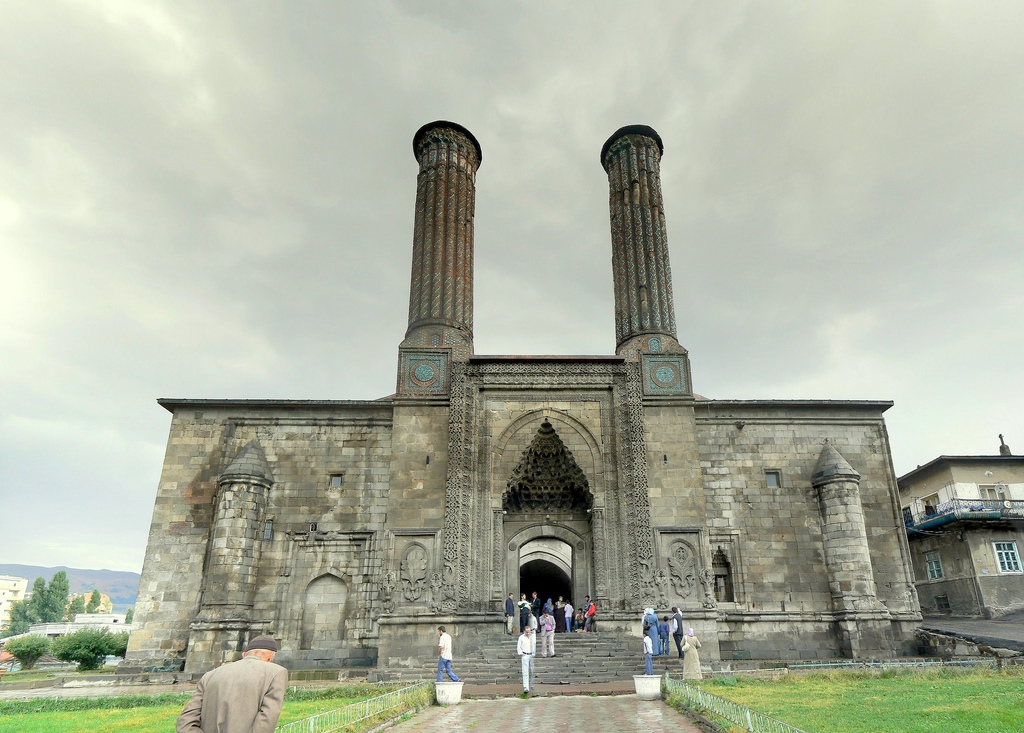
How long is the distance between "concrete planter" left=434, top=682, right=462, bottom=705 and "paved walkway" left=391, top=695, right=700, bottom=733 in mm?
148

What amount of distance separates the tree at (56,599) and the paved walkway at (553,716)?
78.2 meters

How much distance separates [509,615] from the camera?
16.0 m

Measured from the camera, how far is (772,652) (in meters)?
16.1

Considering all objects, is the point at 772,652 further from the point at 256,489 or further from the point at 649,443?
the point at 256,489

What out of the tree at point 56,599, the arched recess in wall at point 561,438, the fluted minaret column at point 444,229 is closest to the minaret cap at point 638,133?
the fluted minaret column at point 444,229

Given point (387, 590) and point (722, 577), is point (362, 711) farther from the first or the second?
point (722, 577)

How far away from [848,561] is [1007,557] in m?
9.90

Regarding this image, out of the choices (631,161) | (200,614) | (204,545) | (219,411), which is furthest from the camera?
(631,161)

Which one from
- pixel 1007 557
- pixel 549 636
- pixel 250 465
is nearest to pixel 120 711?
pixel 250 465

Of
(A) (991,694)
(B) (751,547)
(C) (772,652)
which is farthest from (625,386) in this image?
(A) (991,694)

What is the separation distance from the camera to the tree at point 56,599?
226 feet

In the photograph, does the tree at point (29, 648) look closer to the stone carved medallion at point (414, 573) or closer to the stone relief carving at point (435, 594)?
the stone carved medallion at point (414, 573)

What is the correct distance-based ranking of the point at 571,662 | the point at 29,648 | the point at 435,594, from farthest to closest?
the point at 29,648
the point at 435,594
the point at 571,662

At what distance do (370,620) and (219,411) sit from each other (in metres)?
7.40
